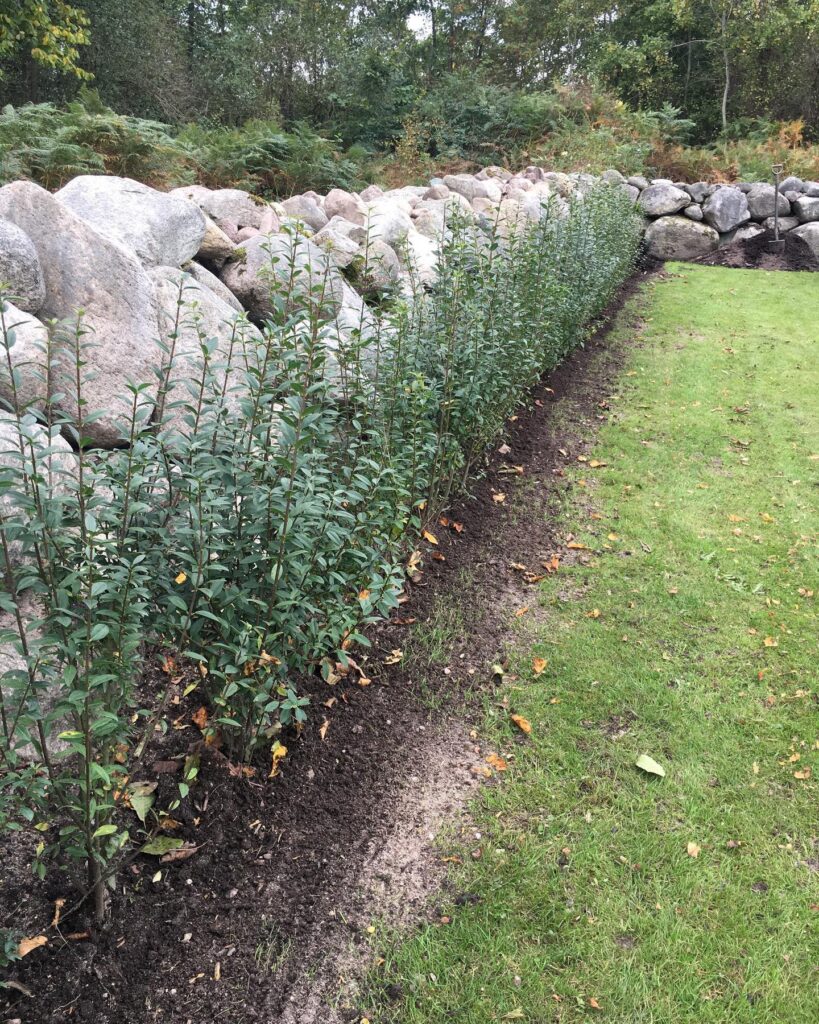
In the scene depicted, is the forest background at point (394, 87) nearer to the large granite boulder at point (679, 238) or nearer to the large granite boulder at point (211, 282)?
the large granite boulder at point (679, 238)

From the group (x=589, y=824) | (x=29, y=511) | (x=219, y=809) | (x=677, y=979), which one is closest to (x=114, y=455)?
(x=29, y=511)

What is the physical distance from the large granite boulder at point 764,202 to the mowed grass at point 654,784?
29.4 feet

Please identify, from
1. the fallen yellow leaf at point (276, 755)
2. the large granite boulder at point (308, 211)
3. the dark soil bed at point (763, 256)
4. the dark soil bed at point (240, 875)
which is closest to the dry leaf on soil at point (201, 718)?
the dark soil bed at point (240, 875)

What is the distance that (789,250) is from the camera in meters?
11.8

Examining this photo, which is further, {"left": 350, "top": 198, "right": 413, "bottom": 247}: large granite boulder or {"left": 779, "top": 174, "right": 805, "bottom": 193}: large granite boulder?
{"left": 779, "top": 174, "right": 805, "bottom": 193}: large granite boulder

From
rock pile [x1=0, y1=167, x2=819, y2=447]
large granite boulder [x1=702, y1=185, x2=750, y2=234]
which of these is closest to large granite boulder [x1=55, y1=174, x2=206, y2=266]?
rock pile [x1=0, y1=167, x2=819, y2=447]

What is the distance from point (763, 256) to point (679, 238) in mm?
1355

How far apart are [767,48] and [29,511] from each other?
2120cm

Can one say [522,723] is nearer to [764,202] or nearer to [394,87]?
[764,202]

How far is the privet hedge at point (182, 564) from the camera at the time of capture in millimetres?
1610

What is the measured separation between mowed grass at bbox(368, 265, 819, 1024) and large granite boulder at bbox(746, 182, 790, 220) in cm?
895

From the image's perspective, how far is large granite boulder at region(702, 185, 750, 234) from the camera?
39.6 feet

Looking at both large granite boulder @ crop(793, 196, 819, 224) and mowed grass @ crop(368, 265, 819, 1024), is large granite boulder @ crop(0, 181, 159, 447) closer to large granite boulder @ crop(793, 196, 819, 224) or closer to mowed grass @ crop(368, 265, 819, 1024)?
mowed grass @ crop(368, 265, 819, 1024)

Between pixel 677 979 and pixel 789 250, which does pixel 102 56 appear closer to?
pixel 789 250
